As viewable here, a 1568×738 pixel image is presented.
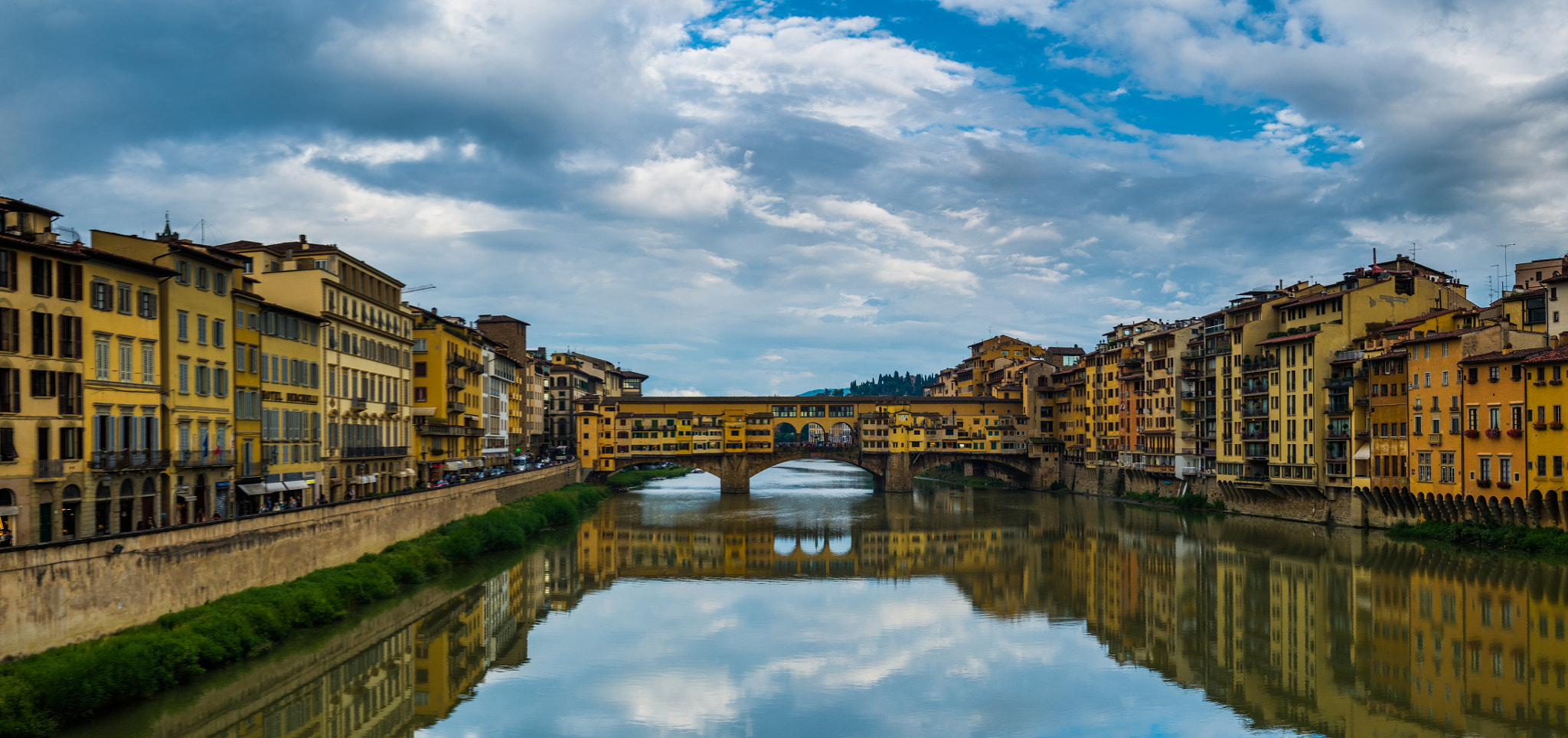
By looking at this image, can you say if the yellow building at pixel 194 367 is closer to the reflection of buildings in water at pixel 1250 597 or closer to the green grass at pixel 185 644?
the green grass at pixel 185 644

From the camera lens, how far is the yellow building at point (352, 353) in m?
42.9

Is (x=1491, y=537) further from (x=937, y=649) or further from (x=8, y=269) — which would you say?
(x=8, y=269)

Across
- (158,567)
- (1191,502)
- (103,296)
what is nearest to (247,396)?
(103,296)

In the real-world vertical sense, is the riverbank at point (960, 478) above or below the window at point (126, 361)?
below

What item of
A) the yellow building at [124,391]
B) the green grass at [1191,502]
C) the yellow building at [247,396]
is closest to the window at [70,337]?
the yellow building at [124,391]

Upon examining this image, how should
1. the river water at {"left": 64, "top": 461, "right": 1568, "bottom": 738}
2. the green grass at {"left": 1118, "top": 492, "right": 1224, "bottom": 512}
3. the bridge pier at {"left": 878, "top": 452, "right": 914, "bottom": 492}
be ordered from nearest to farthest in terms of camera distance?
the river water at {"left": 64, "top": 461, "right": 1568, "bottom": 738}, the green grass at {"left": 1118, "top": 492, "right": 1224, "bottom": 512}, the bridge pier at {"left": 878, "top": 452, "right": 914, "bottom": 492}

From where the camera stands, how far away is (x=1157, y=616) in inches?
1464

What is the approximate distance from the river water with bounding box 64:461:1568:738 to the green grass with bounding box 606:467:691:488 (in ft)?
147

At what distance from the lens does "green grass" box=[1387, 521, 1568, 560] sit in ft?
138

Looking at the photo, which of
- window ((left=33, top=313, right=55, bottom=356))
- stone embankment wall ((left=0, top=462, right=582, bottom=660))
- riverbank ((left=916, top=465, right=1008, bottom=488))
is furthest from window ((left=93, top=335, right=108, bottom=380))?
riverbank ((left=916, top=465, right=1008, bottom=488))

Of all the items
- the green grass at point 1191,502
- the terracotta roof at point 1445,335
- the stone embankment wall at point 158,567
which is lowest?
the green grass at point 1191,502

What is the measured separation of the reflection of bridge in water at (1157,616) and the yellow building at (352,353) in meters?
8.00

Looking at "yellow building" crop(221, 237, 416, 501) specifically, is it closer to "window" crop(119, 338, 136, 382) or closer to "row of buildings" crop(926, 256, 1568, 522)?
"window" crop(119, 338, 136, 382)

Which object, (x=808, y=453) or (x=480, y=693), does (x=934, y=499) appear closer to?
(x=808, y=453)
